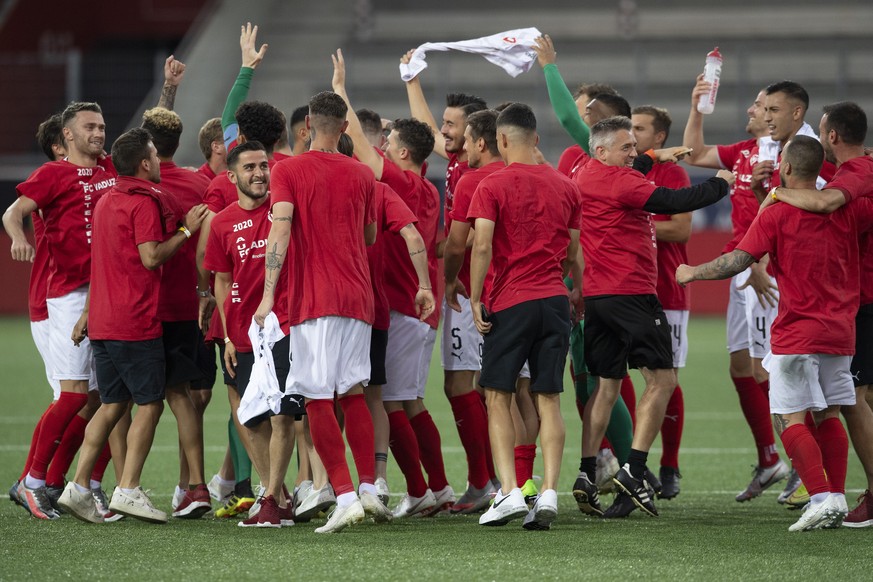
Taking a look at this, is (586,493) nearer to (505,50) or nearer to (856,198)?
(856,198)

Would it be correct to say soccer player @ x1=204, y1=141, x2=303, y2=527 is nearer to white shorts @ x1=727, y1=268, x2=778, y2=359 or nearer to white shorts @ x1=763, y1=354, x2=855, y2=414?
white shorts @ x1=763, y1=354, x2=855, y2=414

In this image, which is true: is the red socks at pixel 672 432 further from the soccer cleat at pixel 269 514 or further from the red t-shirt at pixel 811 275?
the soccer cleat at pixel 269 514

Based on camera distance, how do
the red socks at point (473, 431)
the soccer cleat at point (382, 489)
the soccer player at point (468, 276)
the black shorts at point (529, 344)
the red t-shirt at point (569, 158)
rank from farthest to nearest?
the red t-shirt at point (569, 158)
the red socks at point (473, 431)
the soccer cleat at point (382, 489)
the soccer player at point (468, 276)
the black shorts at point (529, 344)

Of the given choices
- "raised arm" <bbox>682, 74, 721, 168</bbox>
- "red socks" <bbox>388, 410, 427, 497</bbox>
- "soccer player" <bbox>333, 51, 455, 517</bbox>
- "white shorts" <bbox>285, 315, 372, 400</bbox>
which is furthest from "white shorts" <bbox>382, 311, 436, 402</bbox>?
"raised arm" <bbox>682, 74, 721, 168</bbox>

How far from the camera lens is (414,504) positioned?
7.21 metres

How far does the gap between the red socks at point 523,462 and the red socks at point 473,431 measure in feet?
1.93

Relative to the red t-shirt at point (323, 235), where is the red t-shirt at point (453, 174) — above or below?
above

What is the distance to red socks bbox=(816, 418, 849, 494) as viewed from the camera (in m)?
6.62

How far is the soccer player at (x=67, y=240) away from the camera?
728 centimetres

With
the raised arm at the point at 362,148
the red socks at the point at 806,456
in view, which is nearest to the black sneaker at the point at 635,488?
the red socks at the point at 806,456

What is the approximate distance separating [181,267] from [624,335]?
2.70 metres

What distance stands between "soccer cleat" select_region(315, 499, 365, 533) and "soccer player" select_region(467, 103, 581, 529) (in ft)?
2.43

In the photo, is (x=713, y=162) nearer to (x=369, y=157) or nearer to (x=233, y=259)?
(x=369, y=157)

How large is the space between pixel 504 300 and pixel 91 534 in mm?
2539
